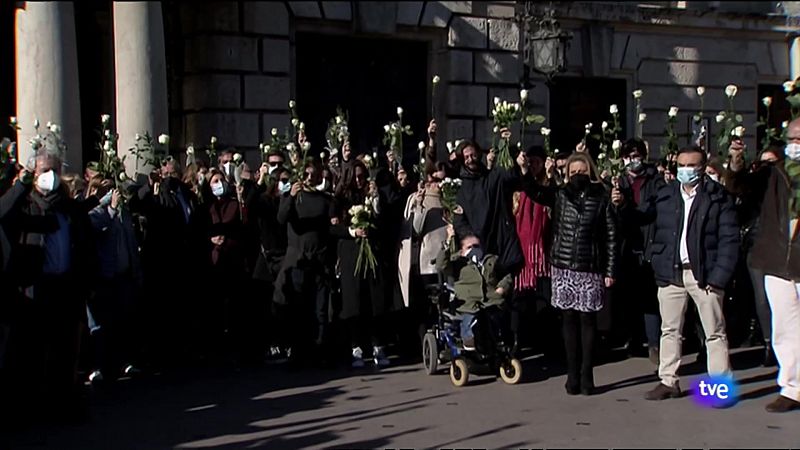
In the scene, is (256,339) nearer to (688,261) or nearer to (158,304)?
(158,304)

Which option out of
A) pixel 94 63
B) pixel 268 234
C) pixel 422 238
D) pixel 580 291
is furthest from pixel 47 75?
pixel 580 291

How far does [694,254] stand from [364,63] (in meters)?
11.0

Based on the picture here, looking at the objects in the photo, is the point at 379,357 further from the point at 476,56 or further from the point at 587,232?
the point at 476,56

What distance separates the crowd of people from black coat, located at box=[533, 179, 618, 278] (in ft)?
0.04

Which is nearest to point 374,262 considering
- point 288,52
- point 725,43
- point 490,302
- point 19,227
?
point 490,302

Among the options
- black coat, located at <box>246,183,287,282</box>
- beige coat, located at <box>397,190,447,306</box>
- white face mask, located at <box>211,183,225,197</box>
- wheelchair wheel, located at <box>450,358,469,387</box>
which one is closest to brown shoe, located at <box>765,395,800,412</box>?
wheelchair wheel, located at <box>450,358,469,387</box>

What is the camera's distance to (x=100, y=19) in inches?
666

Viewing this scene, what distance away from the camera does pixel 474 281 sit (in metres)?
10.0

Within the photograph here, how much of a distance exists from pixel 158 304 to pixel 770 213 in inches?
233

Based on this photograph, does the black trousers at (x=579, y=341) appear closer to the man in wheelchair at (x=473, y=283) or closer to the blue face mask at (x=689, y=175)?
the man in wheelchair at (x=473, y=283)

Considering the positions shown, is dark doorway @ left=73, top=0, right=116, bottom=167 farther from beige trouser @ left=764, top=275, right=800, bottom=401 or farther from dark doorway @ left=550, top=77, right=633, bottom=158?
beige trouser @ left=764, top=275, right=800, bottom=401

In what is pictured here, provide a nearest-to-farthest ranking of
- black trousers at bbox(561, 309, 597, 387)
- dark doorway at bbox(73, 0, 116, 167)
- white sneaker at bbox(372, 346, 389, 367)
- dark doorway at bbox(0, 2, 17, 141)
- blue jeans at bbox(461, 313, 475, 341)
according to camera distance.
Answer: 1. black trousers at bbox(561, 309, 597, 387)
2. blue jeans at bbox(461, 313, 475, 341)
3. white sneaker at bbox(372, 346, 389, 367)
4. dark doorway at bbox(0, 2, 17, 141)
5. dark doorway at bbox(73, 0, 116, 167)

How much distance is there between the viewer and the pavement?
7.78 m

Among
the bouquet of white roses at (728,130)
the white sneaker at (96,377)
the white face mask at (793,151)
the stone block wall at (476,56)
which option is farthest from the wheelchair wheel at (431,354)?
the stone block wall at (476,56)
